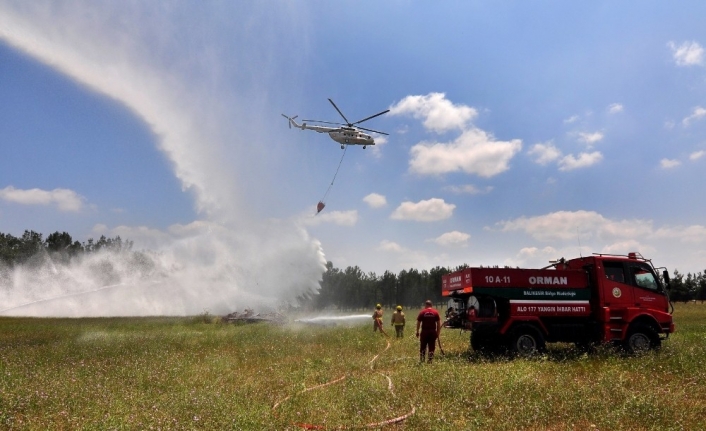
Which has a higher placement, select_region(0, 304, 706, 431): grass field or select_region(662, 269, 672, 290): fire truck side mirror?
select_region(662, 269, 672, 290): fire truck side mirror

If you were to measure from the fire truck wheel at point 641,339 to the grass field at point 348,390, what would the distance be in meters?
0.61

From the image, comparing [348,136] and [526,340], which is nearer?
[526,340]

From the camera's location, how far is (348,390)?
9.95 m

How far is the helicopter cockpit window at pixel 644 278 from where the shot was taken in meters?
15.5

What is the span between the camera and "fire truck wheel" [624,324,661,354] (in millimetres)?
14803

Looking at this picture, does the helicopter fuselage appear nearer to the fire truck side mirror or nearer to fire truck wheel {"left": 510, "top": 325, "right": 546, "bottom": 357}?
fire truck wheel {"left": 510, "top": 325, "right": 546, "bottom": 357}

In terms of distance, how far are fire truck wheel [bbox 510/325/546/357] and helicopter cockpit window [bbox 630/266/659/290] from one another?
4.29 m

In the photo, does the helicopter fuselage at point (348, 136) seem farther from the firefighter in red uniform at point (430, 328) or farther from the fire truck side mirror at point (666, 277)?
the fire truck side mirror at point (666, 277)

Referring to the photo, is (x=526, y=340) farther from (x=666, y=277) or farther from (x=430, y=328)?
(x=666, y=277)

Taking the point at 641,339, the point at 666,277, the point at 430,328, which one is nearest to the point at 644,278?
the point at 666,277

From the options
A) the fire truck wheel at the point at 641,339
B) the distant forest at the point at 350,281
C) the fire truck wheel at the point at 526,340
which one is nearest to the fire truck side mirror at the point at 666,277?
the fire truck wheel at the point at 641,339

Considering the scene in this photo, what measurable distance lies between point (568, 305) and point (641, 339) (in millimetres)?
2808

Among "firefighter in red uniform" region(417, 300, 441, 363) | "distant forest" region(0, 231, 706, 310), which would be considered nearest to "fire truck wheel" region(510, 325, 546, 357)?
"firefighter in red uniform" region(417, 300, 441, 363)

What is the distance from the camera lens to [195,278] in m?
59.3
